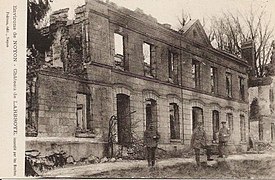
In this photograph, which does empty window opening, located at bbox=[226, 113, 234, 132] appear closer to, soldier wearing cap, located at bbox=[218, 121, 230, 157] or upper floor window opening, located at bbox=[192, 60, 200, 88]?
soldier wearing cap, located at bbox=[218, 121, 230, 157]

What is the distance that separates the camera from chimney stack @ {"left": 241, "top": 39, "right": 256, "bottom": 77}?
14.2ft

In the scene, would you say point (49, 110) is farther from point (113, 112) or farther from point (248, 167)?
point (248, 167)

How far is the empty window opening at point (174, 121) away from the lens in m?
4.34

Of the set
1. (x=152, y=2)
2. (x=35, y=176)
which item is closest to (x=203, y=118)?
(x=152, y=2)

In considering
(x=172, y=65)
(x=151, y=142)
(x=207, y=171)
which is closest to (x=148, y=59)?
(x=172, y=65)

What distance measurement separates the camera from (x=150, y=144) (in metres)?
4.27

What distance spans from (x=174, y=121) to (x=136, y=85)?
0.42m

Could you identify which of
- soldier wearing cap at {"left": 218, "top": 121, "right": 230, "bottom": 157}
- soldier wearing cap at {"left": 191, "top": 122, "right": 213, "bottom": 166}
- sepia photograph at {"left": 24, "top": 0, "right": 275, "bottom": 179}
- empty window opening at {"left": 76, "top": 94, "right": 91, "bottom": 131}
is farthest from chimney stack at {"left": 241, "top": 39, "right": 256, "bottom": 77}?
empty window opening at {"left": 76, "top": 94, "right": 91, "bottom": 131}

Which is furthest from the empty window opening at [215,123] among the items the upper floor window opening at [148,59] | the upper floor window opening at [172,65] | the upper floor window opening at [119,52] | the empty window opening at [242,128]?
the upper floor window opening at [119,52]

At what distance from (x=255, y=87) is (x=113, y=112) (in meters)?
1.16

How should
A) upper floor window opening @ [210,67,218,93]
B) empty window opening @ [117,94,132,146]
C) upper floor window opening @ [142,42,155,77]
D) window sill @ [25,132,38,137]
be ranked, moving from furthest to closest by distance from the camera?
1. upper floor window opening @ [210,67,218,93]
2. upper floor window opening @ [142,42,155,77]
3. empty window opening @ [117,94,132,146]
4. window sill @ [25,132,38,137]

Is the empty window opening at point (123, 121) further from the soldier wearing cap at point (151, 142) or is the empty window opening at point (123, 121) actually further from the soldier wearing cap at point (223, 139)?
the soldier wearing cap at point (223, 139)

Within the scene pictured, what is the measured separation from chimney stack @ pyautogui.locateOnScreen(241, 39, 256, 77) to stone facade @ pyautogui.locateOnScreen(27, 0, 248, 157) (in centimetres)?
4

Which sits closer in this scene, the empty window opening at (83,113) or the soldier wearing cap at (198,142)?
the empty window opening at (83,113)
